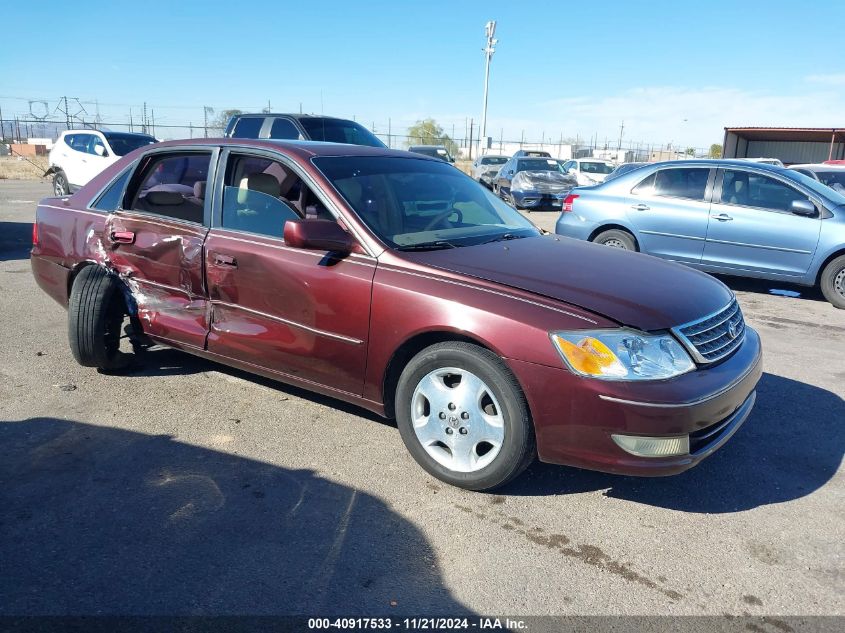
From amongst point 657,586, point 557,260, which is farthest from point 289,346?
point 657,586

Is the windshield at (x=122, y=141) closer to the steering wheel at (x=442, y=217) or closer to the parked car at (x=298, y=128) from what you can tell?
the parked car at (x=298, y=128)

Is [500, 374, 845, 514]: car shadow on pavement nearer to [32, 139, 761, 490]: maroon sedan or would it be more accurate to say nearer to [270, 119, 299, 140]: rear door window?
[32, 139, 761, 490]: maroon sedan

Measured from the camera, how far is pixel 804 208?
291 inches

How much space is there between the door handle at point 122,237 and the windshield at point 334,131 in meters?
6.00

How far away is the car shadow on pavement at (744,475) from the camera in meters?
3.25

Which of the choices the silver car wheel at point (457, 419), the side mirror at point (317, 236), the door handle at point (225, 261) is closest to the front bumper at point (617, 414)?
the silver car wheel at point (457, 419)

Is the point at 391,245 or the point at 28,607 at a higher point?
the point at 391,245

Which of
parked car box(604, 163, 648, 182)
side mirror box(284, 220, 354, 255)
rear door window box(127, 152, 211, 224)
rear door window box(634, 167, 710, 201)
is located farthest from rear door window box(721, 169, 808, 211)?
rear door window box(127, 152, 211, 224)

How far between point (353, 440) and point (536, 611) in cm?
159

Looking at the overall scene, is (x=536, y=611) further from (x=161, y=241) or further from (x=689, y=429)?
(x=161, y=241)

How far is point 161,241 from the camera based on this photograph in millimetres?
4266

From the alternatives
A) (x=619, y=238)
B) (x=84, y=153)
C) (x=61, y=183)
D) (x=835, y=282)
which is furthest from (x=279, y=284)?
(x=61, y=183)

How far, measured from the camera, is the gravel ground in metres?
2.49

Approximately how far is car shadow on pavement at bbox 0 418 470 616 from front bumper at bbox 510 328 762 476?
2.47 feet
